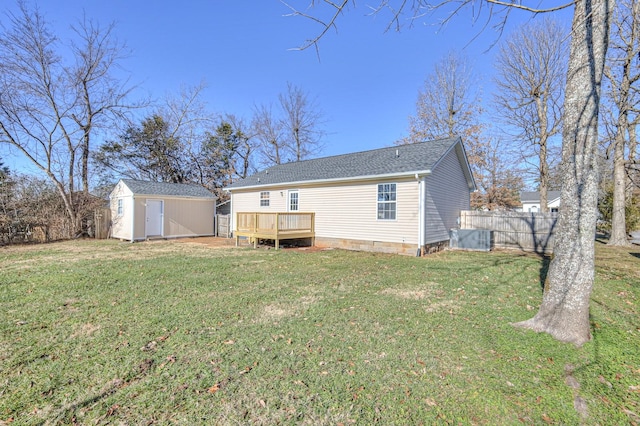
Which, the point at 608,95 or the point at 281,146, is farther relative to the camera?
the point at 281,146

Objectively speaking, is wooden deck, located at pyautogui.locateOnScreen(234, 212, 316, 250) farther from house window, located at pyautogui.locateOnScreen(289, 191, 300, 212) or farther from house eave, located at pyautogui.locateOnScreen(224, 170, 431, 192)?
house eave, located at pyautogui.locateOnScreen(224, 170, 431, 192)

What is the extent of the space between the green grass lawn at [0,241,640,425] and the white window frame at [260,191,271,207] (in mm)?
8757

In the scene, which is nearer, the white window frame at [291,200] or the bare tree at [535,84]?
the white window frame at [291,200]

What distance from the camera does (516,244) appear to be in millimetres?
11906

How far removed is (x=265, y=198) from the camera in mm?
14742

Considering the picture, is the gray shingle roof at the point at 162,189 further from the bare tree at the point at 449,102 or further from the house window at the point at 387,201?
the bare tree at the point at 449,102

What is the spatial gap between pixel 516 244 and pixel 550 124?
31.7 ft

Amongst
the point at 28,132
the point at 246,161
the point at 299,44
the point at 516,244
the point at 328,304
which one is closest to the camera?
the point at 299,44

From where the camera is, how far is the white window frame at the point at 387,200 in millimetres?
10500

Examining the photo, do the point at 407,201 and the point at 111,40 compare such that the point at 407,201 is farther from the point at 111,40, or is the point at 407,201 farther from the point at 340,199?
the point at 111,40

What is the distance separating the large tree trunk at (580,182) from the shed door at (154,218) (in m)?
15.6

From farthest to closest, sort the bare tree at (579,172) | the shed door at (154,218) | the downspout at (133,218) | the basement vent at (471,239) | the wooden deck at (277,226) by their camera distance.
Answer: the shed door at (154,218)
the downspout at (133,218)
the wooden deck at (277,226)
the basement vent at (471,239)
the bare tree at (579,172)

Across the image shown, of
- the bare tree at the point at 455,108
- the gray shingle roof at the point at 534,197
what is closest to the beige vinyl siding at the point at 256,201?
the bare tree at the point at 455,108

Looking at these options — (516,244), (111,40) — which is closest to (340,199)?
(516,244)
